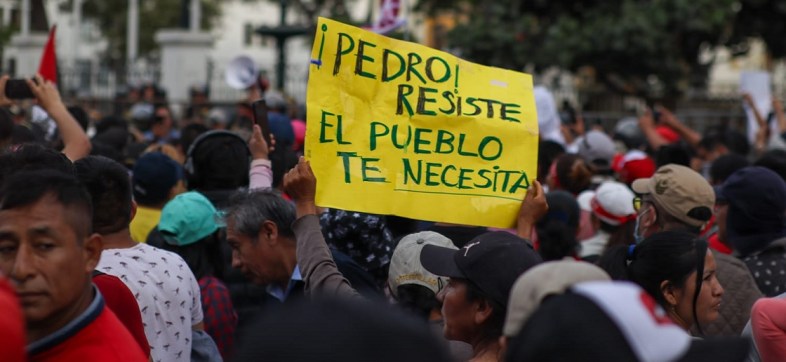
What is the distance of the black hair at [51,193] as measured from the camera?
9.95 ft

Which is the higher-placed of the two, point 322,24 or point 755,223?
point 322,24

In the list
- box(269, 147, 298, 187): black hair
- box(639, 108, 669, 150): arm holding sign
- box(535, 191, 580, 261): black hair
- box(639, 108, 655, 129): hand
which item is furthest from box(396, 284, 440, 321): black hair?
box(639, 108, 655, 129): hand

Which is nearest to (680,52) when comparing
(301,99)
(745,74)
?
(301,99)

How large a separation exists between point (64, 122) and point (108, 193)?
1.83 meters

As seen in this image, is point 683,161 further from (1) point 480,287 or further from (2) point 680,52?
(2) point 680,52

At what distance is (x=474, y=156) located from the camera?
16.3 feet

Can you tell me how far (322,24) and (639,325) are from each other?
2944 mm

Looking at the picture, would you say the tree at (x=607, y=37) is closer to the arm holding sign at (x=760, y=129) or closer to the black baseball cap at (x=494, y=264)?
the arm holding sign at (x=760, y=129)

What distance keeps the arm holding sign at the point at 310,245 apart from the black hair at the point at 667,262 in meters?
1.06

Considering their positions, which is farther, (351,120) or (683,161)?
(683,161)

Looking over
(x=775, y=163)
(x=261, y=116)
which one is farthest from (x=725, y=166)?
(x=261, y=116)

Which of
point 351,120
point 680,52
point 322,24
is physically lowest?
point 680,52

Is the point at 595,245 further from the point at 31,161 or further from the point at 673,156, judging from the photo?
the point at 31,161

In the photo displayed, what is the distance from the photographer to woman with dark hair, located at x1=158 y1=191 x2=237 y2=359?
17.5 ft
